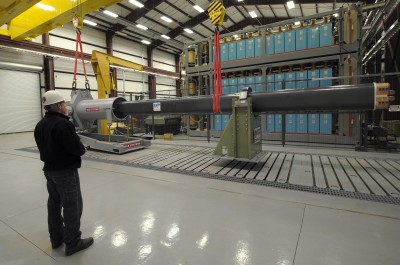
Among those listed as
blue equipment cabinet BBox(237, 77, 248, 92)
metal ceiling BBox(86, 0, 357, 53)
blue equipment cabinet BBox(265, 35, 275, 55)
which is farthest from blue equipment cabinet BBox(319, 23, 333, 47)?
metal ceiling BBox(86, 0, 357, 53)

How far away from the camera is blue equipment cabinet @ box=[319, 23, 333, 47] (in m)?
6.23

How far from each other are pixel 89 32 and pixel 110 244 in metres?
15.7

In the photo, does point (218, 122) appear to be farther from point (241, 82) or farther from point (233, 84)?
point (241, 82)

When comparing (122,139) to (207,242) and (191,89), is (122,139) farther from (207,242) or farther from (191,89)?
(207,242)

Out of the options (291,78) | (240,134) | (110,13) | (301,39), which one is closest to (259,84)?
(291,78)

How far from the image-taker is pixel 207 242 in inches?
69.5

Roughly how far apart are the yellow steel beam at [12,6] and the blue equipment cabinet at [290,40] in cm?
623

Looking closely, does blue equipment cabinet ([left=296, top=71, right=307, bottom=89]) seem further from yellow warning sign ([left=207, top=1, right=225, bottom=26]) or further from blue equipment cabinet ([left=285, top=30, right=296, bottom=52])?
yellow warning sign ([left=207, top=1, right=225, bottom=26])

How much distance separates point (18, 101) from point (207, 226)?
12798 millimetres

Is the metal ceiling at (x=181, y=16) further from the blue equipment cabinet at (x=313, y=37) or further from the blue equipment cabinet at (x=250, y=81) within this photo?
the blue equipment cabinet at (x=250, y=81)

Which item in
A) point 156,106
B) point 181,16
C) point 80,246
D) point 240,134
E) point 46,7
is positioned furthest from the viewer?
point 181,16

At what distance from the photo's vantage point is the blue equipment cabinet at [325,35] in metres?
6.23

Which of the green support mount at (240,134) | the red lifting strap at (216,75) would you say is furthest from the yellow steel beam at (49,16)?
the green support mount at (240,134)

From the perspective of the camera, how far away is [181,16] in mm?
15258
